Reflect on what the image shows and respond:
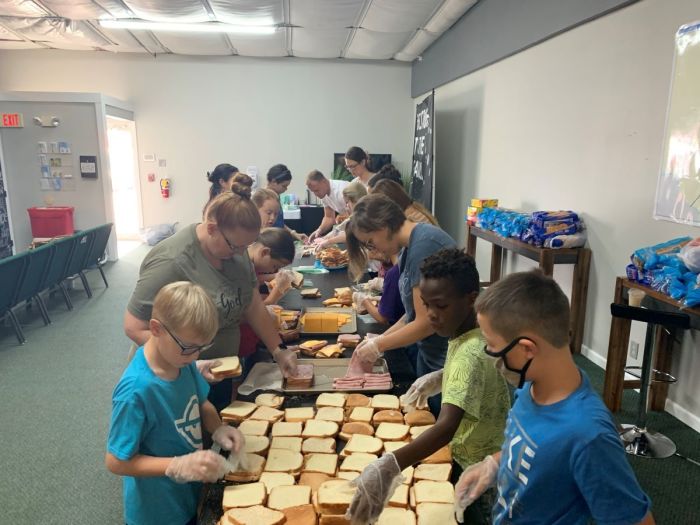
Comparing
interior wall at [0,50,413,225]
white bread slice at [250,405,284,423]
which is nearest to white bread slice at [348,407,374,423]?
white bread slice at [250,405,284,423]

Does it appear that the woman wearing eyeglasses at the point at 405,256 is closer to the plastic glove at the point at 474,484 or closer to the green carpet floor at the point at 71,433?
the plastic glove at the point at 474,484

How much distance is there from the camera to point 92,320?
193 inches

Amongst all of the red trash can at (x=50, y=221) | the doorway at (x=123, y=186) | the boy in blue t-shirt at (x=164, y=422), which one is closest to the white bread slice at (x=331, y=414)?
the boy in blue t-shirt at (x=164, y=422)

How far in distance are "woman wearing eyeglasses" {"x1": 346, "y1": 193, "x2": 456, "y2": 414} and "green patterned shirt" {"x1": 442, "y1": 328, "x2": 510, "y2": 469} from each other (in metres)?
0.45

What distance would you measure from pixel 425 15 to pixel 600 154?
330 cm

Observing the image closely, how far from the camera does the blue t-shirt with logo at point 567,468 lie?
90cm

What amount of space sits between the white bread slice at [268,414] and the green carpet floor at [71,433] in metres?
1.12

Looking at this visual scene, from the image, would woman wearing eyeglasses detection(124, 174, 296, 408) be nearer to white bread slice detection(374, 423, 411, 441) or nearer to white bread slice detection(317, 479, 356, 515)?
white bread slice detection(374, 423, 411, 441)

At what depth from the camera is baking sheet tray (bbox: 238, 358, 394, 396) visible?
6.10 ft

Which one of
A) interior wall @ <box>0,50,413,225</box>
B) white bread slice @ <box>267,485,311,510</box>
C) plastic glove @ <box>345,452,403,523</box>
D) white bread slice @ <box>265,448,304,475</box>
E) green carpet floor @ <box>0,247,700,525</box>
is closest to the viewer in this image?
plastic glove @ <box>345,452,403,523</box>

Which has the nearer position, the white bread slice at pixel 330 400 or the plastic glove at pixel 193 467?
the plastic glove at pixel 193 467

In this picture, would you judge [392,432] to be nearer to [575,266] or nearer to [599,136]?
[575,266]

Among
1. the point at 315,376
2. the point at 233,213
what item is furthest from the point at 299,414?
the point at 233,213

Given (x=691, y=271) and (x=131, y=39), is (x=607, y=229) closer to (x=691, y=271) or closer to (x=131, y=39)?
(x=691, y=271)
